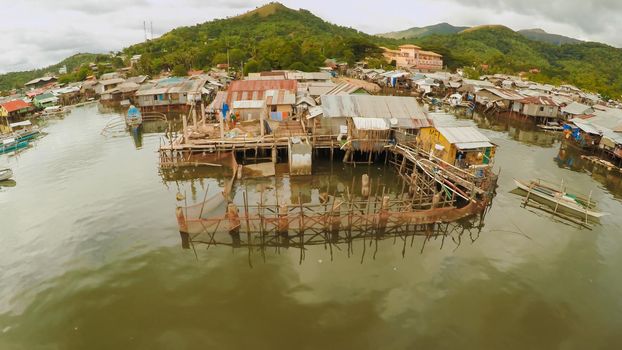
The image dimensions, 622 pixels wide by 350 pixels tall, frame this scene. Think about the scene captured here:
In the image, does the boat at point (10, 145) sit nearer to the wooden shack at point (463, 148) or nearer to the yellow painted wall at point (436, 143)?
the yellow painted wall at point (436, 143)

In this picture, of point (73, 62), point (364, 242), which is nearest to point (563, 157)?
point (364, 242)

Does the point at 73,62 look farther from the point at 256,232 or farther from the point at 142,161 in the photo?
the point at 256,232

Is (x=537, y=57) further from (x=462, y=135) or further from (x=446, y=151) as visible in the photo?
(x=446, y=151)

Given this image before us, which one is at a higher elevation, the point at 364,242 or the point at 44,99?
the point at 44,99

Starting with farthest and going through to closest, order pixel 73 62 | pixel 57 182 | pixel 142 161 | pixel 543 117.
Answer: pixel 73 62, pixel 543 117, pixel 142 161, pixel 57 182

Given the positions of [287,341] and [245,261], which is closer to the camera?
[287,341]

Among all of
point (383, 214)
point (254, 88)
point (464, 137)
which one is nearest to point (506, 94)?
point (464, 137)

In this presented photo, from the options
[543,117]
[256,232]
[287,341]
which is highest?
[543,117]
